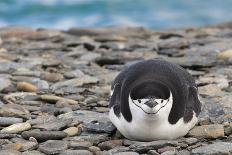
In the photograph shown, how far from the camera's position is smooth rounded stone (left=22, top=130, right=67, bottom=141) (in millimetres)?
4836

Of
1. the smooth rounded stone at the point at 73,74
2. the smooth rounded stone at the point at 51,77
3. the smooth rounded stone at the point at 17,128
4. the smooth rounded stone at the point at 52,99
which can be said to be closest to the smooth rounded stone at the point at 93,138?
the smooth rounded stone at the point at 17,128

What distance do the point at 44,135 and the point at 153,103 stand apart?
944 mm

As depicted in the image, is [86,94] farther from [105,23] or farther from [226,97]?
[105,23]

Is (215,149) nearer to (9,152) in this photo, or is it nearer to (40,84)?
(9,152)

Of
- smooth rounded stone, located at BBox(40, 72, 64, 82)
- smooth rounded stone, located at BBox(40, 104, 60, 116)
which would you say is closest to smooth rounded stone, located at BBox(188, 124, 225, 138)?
smooth rounded stone, located at BBox(40, 104, 60, 116)

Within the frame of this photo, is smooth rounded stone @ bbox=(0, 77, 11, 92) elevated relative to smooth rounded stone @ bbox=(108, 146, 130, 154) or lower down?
elevated

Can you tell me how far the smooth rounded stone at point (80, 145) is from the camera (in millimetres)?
4641

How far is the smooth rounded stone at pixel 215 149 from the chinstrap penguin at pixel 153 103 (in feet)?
0.78

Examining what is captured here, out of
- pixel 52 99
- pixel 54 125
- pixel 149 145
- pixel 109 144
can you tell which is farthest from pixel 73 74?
pixel 149 145

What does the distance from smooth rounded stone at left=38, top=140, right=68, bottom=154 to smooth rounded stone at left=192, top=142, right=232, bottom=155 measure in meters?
0.85

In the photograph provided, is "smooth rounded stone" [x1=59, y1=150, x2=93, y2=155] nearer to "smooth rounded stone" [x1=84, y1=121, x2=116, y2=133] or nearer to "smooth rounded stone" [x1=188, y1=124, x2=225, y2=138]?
"smooth rounded stone" [x1=84, y1=121, x2=116, y2=133]

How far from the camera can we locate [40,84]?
22.5 ft

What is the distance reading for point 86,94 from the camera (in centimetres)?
650

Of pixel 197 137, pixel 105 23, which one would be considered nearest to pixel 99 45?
pixel 197 137
